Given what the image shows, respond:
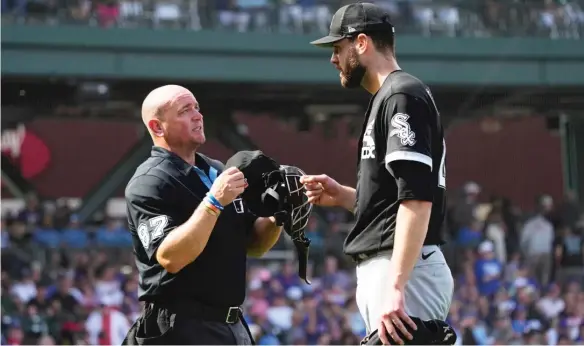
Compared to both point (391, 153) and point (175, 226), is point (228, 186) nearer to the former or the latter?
point (175, 226)

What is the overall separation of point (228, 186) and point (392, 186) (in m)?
0.69

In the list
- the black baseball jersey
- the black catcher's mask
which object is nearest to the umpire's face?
the black catcher's mask

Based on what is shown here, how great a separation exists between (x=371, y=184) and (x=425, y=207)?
0.92 feet

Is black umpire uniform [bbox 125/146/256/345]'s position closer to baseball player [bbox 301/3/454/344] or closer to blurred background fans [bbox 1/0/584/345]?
baseball player [bbox 301/3/454/344]

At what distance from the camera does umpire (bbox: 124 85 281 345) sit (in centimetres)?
465

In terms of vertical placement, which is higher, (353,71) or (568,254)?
(353,71)

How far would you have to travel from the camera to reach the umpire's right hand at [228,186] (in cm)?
442

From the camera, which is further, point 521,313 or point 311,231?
point 311,231

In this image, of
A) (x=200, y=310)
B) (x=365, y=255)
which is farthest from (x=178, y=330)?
(x=365, y=255)

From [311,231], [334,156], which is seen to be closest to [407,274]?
[311,231]

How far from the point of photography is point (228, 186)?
4.42 metres

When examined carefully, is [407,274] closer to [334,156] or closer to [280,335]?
[280,335]

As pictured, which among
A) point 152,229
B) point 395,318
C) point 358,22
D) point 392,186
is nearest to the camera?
point 395,318

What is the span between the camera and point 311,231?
15742 millimetres
